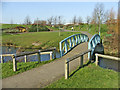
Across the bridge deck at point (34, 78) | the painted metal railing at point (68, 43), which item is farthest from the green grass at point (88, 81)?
the painted metal railing at point (68, 43)

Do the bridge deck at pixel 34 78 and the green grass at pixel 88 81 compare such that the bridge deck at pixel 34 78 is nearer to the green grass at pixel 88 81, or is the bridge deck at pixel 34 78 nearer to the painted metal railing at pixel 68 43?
the green grass at pixel 88 81

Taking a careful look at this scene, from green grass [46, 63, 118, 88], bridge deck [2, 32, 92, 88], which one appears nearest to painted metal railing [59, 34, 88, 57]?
bridge deck [2, 32, 92, 88]

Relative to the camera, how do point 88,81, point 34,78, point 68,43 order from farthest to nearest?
point 68,43 < point 34,78 < point 88,81

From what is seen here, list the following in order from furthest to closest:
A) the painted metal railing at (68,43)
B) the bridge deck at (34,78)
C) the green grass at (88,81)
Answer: the painted metal railing at (68,43) → the bridge deck at (34,78) → the green grass at (88,81)

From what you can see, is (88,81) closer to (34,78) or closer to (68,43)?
(34,78)

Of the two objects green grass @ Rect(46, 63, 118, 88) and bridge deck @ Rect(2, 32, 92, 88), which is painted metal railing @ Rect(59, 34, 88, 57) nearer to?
bridge deck @ Rect(2, 32, 92, 88)

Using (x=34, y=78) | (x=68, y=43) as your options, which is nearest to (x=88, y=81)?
(x=34, y=78)

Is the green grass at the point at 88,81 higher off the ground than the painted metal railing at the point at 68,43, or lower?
lower

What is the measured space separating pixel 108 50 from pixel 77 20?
4891 cm

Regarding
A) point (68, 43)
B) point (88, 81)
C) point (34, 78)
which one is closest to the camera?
point (88, 81)

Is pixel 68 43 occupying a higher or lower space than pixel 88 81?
higher

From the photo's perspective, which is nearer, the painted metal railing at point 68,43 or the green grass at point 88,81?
the green grass at point 88,81

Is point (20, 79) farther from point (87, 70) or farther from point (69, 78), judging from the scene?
point (87, 70)

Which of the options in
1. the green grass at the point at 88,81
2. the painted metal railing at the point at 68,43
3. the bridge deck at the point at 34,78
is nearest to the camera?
the green grass at the point at 88,81
